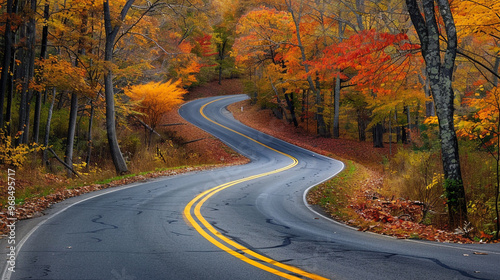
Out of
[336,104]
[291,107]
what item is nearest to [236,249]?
[336,104]

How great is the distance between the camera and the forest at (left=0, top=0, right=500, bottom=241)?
28.3 ft

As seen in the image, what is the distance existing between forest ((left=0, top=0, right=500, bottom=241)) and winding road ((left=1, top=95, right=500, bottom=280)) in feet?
8.83

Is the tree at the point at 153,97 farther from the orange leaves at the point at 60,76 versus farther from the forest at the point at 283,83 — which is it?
the orange leaves at the point at 60,76

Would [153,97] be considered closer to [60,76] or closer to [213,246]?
[60,76]

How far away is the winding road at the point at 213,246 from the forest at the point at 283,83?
2691 mm

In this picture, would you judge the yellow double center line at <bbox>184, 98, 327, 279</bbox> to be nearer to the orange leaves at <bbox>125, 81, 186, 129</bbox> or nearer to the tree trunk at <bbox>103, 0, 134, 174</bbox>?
the tree trunk at <bbox>103, 0, 134, 174</bbox>

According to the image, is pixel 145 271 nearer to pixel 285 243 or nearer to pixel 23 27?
pixel 285 243

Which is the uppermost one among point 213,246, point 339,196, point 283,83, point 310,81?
point 310,81

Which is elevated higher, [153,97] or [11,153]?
[153,97]

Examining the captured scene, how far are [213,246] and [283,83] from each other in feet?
98.1

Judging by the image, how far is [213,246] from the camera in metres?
5.55

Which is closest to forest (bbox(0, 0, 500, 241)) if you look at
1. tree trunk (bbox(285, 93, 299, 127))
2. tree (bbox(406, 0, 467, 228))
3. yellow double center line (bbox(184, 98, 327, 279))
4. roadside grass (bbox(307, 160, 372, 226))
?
tree (bbox(406, 0, 467, 228))

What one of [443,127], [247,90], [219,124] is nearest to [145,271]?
[443,127]

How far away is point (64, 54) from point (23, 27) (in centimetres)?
602
